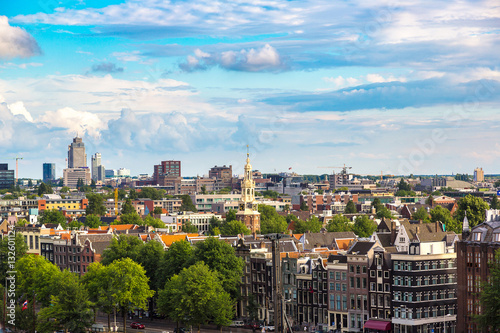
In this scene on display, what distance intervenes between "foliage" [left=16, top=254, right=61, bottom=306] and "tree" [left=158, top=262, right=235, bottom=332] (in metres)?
20.2

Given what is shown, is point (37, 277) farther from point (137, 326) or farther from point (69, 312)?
point (69, 312)

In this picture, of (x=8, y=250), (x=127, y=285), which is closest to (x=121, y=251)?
(x=127, y=285)

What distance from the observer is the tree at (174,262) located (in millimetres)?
144125

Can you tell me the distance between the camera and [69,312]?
406 ft

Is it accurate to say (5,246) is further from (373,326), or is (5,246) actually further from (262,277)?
(373,326)

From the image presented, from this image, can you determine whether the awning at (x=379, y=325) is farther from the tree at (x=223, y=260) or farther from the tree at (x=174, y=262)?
the tree at (x=174, y=262)

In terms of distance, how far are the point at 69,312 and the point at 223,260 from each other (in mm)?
26733

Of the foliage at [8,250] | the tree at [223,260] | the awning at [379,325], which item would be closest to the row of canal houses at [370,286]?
the awning at [379,325]

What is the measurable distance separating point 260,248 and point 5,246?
52.3 m

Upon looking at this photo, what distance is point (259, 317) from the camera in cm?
14112

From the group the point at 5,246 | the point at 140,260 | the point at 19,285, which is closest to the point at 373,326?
the point at 140,260

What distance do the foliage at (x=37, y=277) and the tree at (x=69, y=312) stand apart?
31.1 feet

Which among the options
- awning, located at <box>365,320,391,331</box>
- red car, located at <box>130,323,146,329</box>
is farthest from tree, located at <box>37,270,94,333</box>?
awning, located at <box>365,320,391,331</box>

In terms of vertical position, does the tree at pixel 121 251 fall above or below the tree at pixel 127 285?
above
